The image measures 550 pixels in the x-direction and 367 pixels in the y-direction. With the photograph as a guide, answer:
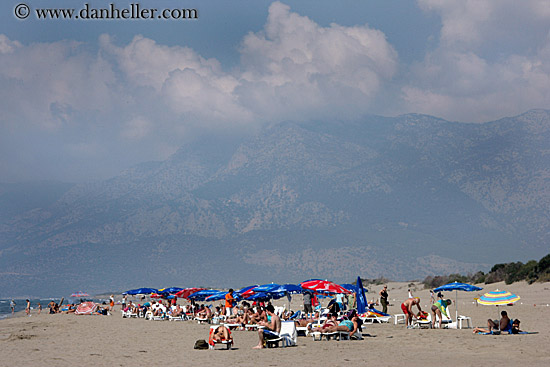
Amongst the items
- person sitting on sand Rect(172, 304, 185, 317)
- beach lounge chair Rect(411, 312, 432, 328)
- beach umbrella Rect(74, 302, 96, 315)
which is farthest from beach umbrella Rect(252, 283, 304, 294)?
beach umbrella Rect(74, 302, 96, 315)

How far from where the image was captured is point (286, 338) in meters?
A: 16.2

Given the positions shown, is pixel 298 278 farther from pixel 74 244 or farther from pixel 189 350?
pixel 189 350

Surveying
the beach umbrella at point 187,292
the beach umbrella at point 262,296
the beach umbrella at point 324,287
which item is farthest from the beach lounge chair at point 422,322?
the beach umbrella at point 187,292

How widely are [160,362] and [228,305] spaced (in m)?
12.3

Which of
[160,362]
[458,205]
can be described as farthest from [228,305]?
[458,205]

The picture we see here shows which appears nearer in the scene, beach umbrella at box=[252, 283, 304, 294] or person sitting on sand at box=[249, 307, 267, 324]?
person sitting on sand at box=[249, 307, 267, 324]

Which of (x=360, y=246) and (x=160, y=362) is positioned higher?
(x=360, y=246)

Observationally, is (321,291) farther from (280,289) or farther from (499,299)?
(499,299)

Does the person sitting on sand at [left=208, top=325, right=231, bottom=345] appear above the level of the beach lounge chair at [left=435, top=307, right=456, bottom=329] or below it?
below

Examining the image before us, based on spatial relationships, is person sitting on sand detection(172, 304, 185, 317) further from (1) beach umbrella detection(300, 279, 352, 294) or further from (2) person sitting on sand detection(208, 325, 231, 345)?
(2) person sitting on sand detection(208, 325, 231, 345)

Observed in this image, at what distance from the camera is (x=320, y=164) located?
490 feet

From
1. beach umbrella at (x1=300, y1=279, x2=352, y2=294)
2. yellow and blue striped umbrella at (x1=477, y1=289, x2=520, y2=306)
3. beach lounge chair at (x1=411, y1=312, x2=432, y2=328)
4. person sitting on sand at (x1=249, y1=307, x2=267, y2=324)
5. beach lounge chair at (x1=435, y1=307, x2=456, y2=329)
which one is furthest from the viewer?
beach umbrella at (x1=300, y1=279, x2=352, y2=294)

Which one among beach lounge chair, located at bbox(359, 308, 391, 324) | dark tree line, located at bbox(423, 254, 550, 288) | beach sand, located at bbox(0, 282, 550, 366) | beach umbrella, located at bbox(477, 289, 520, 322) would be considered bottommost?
beach sand, located at bbox(0, 282, 550, 366)

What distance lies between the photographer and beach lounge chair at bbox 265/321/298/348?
1591 cm
